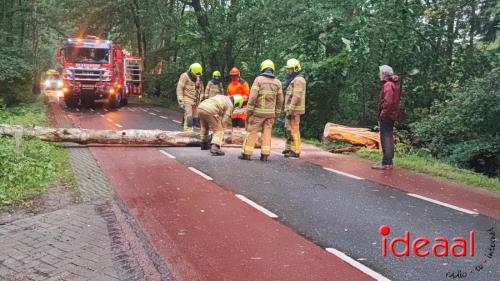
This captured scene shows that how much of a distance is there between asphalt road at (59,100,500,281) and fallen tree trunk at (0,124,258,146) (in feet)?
7.66

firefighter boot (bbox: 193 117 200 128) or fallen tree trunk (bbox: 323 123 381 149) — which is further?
firefighter boot (bbox: 193 117 200 128)

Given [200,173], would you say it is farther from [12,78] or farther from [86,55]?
[86,55]

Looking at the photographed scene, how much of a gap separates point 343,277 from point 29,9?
30.7m

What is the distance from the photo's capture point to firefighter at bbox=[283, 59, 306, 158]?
11.1 metres

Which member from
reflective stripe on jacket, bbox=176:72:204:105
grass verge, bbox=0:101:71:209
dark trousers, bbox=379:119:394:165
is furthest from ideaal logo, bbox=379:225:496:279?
reflective stripe on jacket, bbox=176:72:204:105

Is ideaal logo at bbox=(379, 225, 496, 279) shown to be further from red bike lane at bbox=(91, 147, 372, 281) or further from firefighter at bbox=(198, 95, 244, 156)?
firefighter at bbox=(198, 95, 244, 156)

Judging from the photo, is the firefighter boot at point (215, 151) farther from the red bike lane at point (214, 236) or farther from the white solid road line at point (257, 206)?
the white solid road line at point (257, 206)

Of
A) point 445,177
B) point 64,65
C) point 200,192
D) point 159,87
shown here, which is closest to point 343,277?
point 200,192

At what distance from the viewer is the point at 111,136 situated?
483 inches

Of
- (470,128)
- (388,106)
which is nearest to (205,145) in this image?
(388,106)

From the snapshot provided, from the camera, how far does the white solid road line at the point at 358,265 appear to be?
4.50 meters

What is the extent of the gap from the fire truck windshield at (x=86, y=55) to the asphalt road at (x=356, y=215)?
15611 millimetres

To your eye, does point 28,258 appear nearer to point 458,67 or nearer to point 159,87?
point 458,67

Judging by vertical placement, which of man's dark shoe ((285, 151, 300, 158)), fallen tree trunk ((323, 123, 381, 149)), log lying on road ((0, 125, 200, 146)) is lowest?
man's dark shoe ((285, 151, 300, 158))
